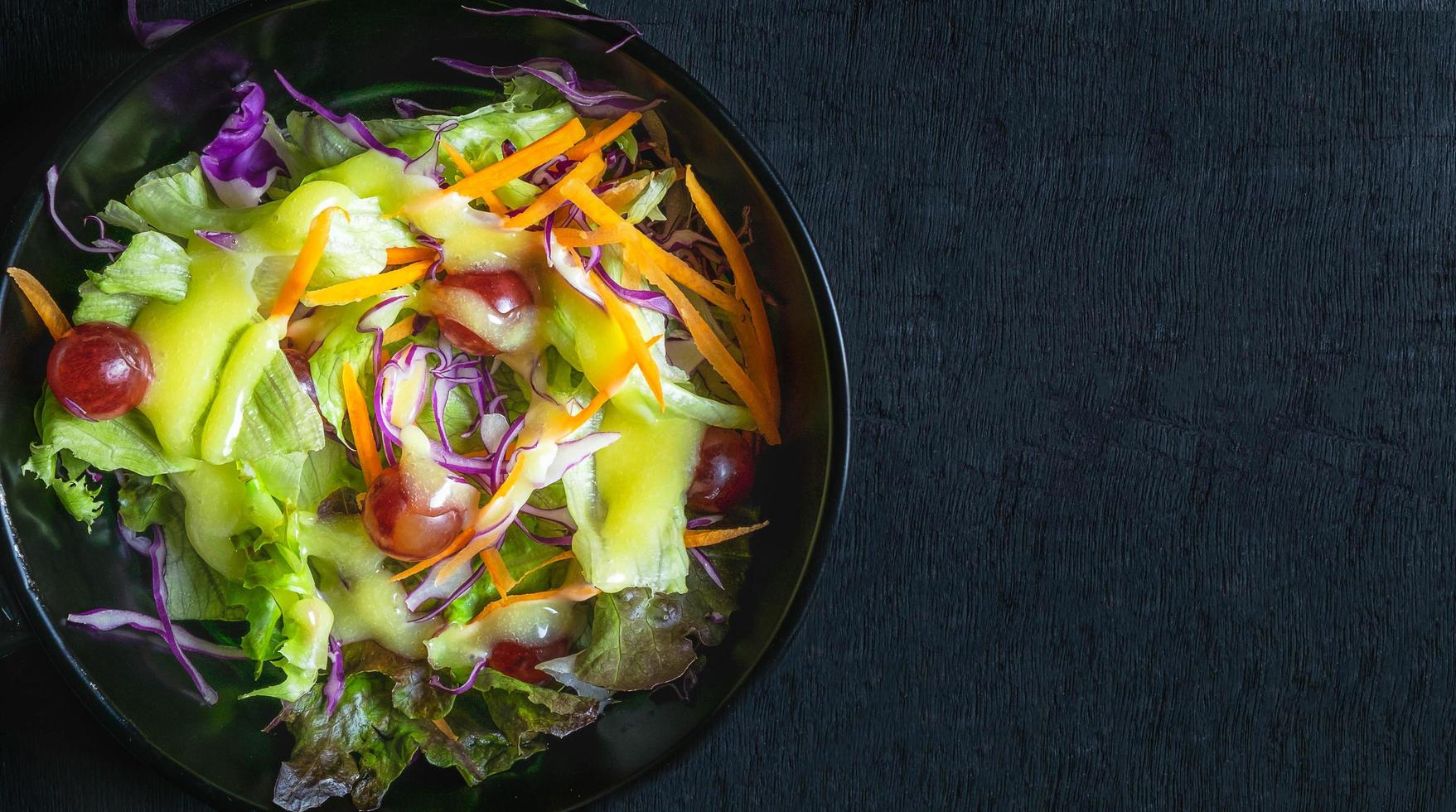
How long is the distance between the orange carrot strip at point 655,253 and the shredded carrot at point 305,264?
0.25 m

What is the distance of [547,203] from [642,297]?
0.50ft

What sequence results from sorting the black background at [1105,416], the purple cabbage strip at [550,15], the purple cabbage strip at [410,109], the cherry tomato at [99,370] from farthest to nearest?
the black background at [1105,416] → the purple cabbage strip at [410,109] → the purple cabbage strip at [550,15] → the cherry tomato at [99,370]

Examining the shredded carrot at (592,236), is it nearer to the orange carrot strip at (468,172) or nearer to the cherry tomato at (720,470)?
the orange carrot strip at (468,172)

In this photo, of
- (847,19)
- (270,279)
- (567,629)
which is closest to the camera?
(270,279)

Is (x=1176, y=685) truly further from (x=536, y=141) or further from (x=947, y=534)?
(x=536, y=141)

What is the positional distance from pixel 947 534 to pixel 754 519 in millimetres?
309

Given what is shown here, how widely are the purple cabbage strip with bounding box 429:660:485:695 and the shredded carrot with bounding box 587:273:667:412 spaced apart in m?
0.40

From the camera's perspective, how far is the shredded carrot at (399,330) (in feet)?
3.89

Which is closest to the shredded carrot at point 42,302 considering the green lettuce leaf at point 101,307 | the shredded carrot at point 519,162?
the green lettuce leaf at point 101,307

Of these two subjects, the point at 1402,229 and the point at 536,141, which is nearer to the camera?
the point at 536,141

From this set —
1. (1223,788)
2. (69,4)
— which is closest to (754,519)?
(1223,788)

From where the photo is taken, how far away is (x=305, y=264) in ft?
3.57

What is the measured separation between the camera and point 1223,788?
1.53m

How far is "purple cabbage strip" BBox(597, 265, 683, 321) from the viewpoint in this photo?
3.92 feet
